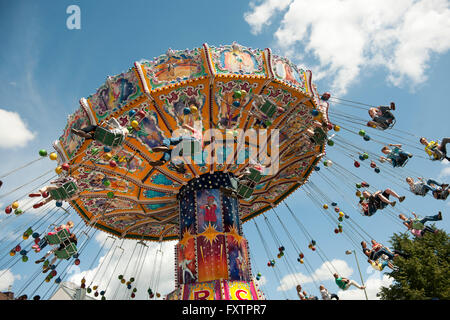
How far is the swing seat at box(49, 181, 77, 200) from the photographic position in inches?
370

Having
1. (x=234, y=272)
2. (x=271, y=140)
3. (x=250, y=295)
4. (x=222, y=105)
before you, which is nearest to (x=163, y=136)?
(x=222, y=105)

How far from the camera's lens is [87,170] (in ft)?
39.7

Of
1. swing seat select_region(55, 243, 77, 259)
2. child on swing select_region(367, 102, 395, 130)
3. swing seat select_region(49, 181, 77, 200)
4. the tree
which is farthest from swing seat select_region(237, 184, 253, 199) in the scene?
the tree

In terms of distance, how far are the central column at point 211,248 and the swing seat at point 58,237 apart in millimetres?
3775

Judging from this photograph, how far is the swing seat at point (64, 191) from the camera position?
9.41m

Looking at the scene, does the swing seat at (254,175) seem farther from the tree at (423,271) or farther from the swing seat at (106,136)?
the tree at (423,271)

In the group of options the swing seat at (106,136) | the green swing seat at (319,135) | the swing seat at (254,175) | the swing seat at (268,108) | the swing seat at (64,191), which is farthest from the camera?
the green swing seat at (319,135)

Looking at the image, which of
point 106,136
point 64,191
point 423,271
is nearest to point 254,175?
point 106,136

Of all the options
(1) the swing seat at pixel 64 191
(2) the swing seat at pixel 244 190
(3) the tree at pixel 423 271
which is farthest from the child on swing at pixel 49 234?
(3) the tree at pixel 423 271

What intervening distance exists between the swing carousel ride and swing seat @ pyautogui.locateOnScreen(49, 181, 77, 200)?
0.09ft

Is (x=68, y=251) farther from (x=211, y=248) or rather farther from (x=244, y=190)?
(x=244, y=190)

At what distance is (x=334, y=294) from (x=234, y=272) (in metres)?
3.93

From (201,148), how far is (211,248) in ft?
11.9
